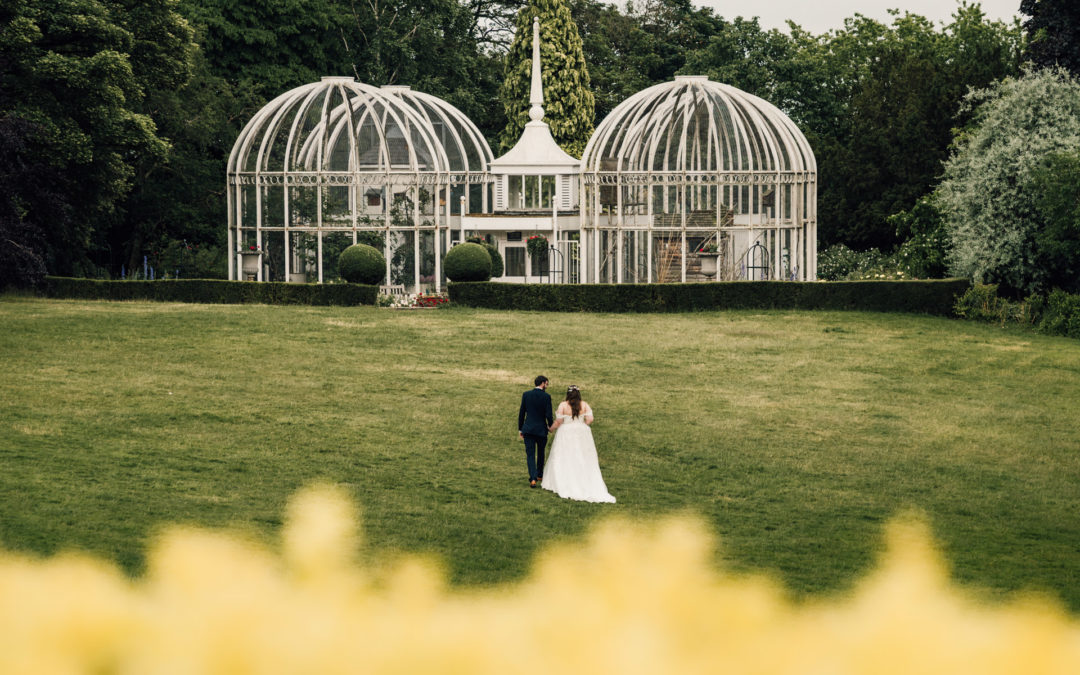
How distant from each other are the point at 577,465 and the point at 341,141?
2447 centimetres

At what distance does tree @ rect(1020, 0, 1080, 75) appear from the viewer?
37500 mm

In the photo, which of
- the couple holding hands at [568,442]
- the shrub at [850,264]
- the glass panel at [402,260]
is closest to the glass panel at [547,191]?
the glass panel at [402,260]

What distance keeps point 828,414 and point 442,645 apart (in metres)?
21.5

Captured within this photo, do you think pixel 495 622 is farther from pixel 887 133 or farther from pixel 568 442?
pixel 887 133

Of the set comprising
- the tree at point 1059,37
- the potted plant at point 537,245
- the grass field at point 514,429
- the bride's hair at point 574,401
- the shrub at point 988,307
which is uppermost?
the tree at point 1059,37

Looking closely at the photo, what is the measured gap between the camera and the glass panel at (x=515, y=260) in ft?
135

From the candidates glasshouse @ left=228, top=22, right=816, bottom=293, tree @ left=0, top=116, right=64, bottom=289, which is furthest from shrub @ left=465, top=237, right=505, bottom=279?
tree @ left=0, top=116, right=64, bottom=289

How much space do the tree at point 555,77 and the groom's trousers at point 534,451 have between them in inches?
1553

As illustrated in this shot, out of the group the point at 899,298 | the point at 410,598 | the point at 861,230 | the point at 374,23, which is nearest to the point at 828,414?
the point at 899,298

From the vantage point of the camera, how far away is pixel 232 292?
34188 mm

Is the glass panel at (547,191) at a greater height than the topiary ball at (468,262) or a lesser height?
greater

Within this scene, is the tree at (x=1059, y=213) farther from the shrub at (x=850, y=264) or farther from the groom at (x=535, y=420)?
the groom at (x=535, y=420)

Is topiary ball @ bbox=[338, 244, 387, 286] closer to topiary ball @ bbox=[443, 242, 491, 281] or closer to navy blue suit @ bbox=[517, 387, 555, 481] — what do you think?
topiary ball @ bbox=[443, 242, 491, 281]

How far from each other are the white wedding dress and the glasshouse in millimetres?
21055
